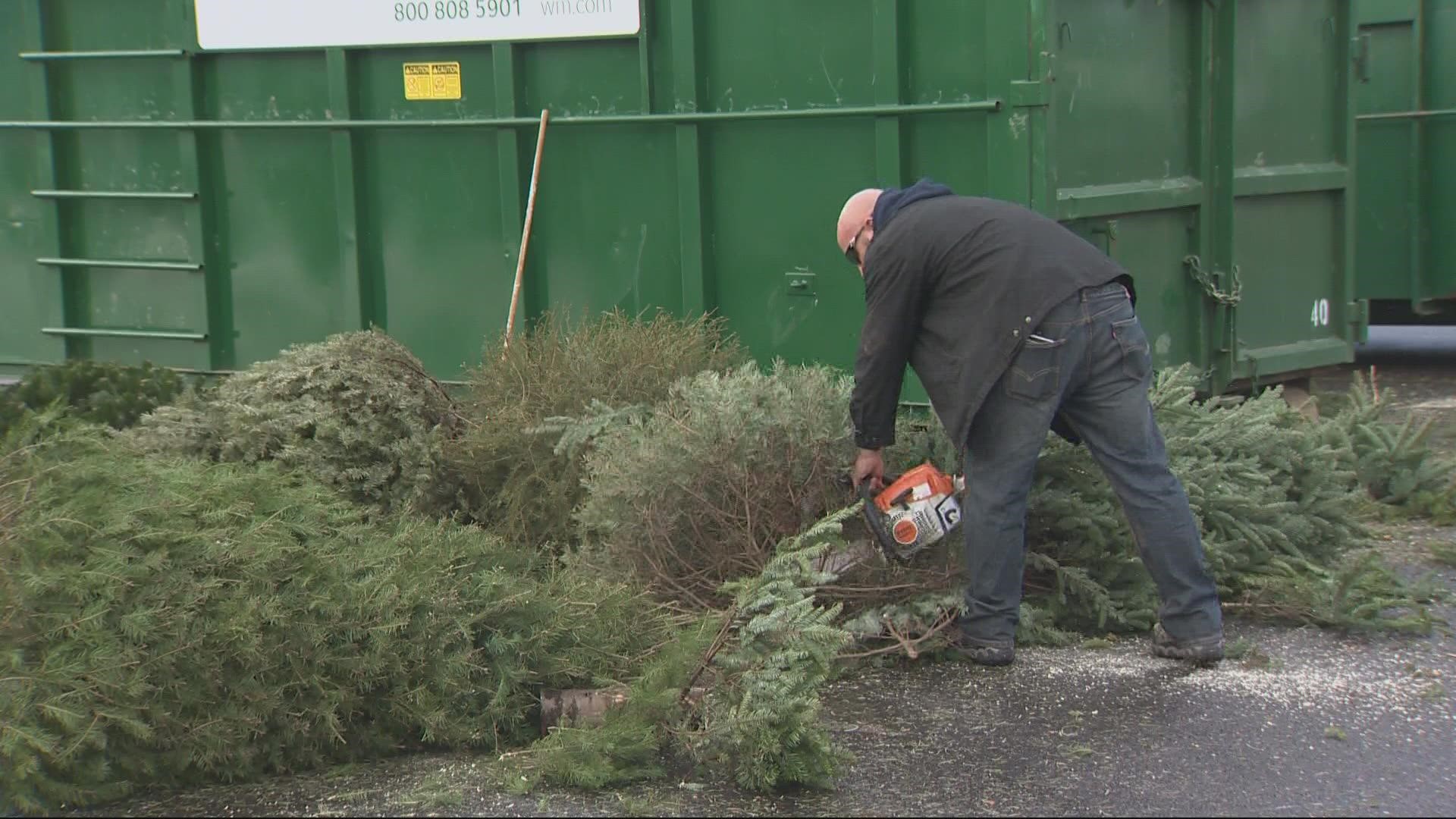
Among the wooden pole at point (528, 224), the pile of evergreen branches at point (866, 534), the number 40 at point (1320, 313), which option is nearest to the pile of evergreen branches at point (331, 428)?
the pile of evergreen branches at point (866, 534)

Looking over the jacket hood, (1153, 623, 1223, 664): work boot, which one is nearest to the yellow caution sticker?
the jacket hood

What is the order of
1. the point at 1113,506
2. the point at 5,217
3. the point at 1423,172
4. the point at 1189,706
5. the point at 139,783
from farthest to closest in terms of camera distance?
the point at 1423,172, the point at 5,217, the point at 1113,506, the point at 1189,706, the point at 139,783

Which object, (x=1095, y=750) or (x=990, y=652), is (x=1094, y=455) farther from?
(x=1095, y=750)

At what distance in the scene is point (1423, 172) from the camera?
9.80 m

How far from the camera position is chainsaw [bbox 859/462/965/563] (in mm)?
5098

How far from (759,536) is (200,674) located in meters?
1.89

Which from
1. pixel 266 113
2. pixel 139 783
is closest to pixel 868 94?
pixel 266 113

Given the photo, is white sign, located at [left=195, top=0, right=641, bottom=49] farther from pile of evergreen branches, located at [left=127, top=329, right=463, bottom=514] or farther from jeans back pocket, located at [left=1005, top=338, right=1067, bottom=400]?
jeans back pocket, located at [left=1005, top=338, right=1067, bottom=400]

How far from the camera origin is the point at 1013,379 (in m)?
4.84

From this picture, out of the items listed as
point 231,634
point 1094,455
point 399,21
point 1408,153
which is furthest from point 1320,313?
point 231,634

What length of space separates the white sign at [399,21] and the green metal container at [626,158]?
0.01 metres

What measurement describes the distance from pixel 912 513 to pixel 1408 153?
243 inches

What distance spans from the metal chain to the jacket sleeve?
2265 mm

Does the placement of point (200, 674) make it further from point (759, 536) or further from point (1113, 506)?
point (1113, 506)
